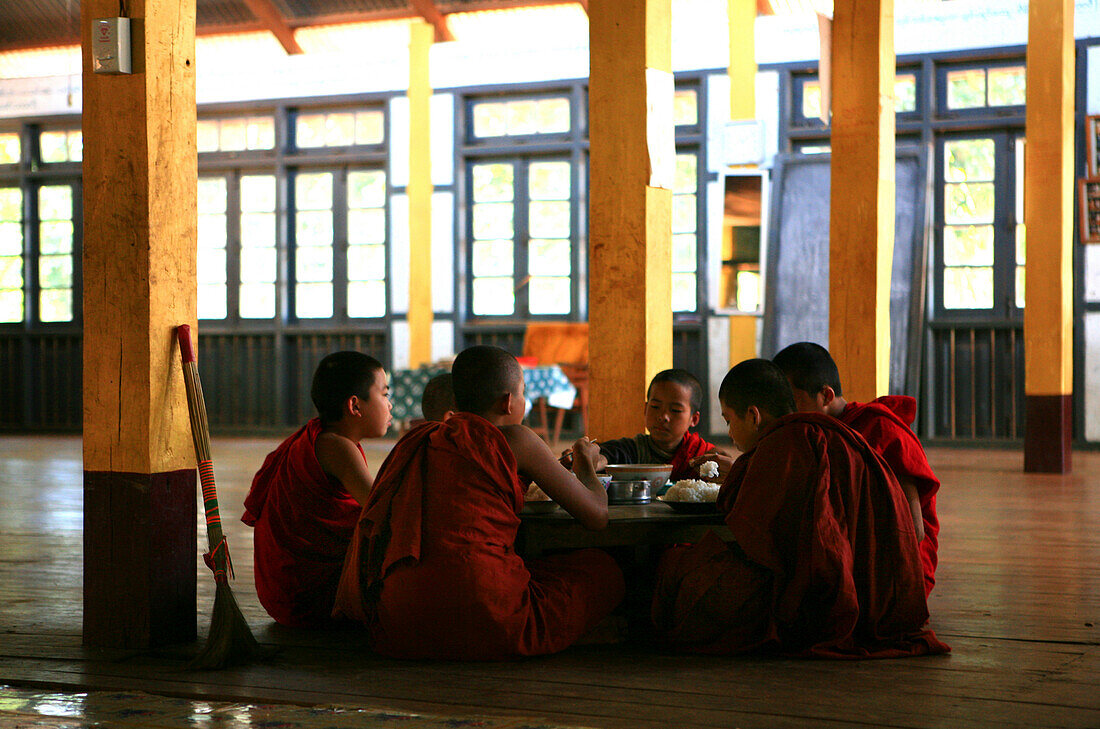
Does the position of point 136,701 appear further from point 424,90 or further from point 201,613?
point 424,90

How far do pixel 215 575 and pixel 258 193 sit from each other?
9.34 meters

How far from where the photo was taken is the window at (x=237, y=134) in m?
11.6

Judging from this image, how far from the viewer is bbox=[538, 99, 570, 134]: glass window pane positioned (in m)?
10.8

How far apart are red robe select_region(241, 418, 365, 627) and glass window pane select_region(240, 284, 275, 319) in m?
8.64

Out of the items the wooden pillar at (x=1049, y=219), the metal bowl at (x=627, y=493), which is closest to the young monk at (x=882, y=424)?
the metal bowl at (x=627, y=493)

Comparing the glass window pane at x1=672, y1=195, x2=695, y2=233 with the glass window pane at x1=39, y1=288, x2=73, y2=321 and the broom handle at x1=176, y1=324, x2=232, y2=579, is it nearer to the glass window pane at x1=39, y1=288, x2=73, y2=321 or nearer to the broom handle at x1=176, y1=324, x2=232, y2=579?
the glass window pane at x1=39, y1=288, x2=73, y2=321

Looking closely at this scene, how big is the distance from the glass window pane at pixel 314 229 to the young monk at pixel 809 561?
907 centimetres

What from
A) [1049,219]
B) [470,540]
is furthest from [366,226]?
[470,540]

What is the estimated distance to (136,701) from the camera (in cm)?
243

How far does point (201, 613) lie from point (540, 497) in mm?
1163

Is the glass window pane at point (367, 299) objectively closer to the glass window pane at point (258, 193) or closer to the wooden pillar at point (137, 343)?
the glass window pane at point (258, 193)

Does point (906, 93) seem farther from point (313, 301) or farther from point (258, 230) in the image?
point (258, 230)

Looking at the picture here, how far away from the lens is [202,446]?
9.71ft

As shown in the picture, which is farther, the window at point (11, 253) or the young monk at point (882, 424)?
the window at point (11, 253)
